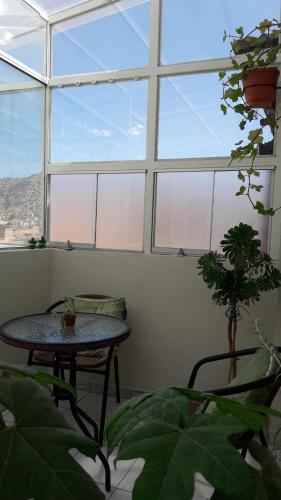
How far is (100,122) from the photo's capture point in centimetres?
364

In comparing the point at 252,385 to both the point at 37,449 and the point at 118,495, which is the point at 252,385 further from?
the point at 37,449

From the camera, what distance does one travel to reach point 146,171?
3.46 metres

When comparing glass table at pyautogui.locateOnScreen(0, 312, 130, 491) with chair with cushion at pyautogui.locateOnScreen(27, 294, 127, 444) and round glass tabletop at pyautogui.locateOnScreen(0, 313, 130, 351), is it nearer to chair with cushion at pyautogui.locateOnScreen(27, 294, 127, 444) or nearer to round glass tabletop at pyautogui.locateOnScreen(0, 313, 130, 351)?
round glass tabletop at pyautogui.locateOnScreen(0, 313, 130, 351)

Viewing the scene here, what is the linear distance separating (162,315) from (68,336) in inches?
46.0

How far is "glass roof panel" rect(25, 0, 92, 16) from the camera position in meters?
3.46

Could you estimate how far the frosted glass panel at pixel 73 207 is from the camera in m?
3.73

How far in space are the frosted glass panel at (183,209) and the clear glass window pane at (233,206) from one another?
0.23ft

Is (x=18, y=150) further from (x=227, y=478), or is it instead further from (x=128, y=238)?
(x=227, y=478)

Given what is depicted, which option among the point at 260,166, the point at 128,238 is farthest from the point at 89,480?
the point at 128,238

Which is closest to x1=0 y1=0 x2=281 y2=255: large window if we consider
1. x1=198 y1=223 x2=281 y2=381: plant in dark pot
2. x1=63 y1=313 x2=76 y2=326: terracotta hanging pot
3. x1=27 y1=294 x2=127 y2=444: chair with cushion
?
x1=198 y1=223 x2=281 y2=381: plant in dark pot

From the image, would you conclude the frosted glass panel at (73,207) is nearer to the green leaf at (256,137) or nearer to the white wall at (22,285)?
the white wall at (22,285)

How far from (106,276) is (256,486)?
3.18m

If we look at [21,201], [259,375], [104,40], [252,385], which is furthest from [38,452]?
[104,40]

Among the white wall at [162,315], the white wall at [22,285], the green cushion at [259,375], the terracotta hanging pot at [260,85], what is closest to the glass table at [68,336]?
the white wall at [22,285]
